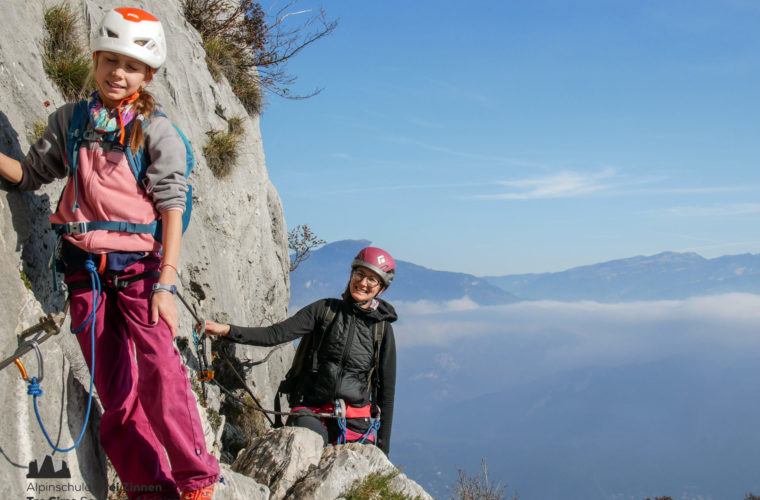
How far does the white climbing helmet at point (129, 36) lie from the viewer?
3.99 m

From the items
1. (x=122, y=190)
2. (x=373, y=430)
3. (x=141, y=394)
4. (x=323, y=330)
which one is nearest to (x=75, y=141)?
(x=122, y=190)

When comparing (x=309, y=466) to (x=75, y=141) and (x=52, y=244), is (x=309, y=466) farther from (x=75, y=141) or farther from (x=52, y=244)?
(x=75, y=141)

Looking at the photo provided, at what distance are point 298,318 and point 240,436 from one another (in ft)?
6.84

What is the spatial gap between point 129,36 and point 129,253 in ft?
4.78

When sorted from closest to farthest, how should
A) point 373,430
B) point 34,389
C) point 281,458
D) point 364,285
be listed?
point 34,389 < point 281,458 < point 364,285 < point 373,430

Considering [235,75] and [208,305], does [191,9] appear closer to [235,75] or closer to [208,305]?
[235,75]

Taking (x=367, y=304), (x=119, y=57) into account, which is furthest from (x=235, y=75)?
(x=119, y=57)

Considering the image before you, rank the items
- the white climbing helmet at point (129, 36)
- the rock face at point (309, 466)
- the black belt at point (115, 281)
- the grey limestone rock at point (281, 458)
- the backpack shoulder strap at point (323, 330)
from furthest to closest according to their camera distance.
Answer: the backpack shoulder strap at point (323, 330), the grey limestone rock at point (281, 458), the rock face at point (309, 466), the black belt at point (115, 281), the white climbing helmet at point (129, 36)

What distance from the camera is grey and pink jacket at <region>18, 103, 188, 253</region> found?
4109mm

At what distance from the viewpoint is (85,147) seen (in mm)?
4164

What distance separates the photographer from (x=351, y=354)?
7734 millimetres

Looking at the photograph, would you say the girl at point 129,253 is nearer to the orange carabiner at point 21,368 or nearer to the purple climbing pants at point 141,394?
the purple climbing pants at point 141,394

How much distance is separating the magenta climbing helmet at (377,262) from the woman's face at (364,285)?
0.22 ft

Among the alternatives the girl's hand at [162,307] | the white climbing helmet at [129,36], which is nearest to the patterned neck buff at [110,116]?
the white climbing helmet at [129,36]
